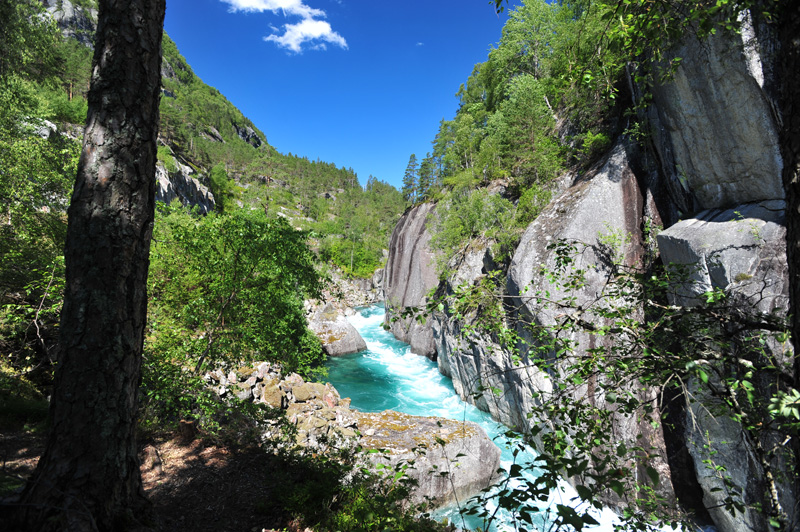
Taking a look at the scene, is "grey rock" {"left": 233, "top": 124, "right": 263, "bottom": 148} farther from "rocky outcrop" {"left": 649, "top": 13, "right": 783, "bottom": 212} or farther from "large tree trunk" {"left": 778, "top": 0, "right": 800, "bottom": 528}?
"large tree trunk" {"left": 778, "top": 0, "right": 800, "bottom": 528}

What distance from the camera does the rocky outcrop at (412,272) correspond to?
25.4m

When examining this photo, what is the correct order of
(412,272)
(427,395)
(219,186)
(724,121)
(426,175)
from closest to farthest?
(724,121), (427,395), (412,272), (426,175), (219,186)

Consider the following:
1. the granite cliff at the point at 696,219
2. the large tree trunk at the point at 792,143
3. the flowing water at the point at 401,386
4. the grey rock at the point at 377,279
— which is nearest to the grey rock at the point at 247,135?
the grey rock at the point at 377,279

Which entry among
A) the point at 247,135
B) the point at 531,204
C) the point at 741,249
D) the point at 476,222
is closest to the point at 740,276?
the point at 741,249

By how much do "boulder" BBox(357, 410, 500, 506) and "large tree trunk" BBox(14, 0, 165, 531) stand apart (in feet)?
24.8

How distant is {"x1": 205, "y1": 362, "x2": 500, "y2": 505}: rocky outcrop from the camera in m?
8.82

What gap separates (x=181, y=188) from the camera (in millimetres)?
40188

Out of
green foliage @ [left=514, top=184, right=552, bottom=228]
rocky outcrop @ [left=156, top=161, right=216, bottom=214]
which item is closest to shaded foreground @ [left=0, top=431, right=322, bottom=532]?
green foliage @ [left=514, top=184, right=552, bottom=228]

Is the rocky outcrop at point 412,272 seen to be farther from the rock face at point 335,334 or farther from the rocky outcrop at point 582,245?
the rocky outcrop at point 582,245

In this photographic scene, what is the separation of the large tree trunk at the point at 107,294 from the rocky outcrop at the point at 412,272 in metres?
22.5

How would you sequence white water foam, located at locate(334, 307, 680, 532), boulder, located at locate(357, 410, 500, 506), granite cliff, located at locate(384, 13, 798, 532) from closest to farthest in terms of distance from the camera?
1. granite cliff, located at locate(384, 13, 798, 532)
2. boulder, located at locate(357, 410, 500, 506)
3. white water foam, located at locate(334, 307, 680, 532)

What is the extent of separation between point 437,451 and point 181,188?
43.6 m

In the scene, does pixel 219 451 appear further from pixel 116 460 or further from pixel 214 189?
pixel 214 189

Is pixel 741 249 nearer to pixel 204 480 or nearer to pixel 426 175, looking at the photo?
pixel 204 480
